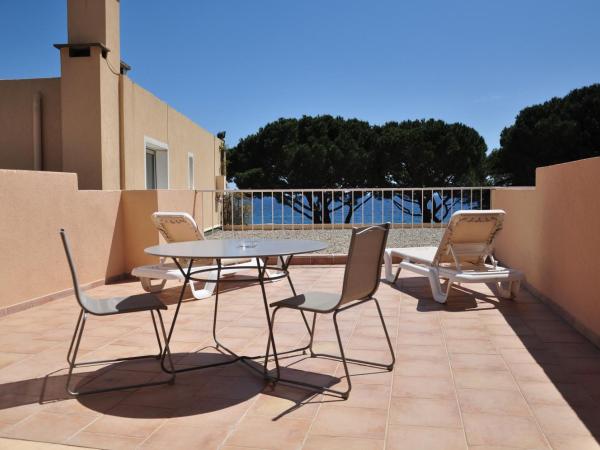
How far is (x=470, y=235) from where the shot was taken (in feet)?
16.6

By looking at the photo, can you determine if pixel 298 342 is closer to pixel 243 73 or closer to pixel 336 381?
pixel 336 381

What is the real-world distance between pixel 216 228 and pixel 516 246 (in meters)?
9.44

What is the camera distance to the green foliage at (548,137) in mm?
19672

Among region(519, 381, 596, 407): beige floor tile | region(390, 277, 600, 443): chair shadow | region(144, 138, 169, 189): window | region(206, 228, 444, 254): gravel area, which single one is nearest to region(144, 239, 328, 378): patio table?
region(519, 381, 596, 407): beige floor tile

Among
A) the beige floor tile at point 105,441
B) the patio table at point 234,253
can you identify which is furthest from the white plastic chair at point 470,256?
the beige floor tile at point 105,441

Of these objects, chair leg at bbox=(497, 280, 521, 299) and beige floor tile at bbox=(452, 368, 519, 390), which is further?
chair leg at bbox=(497, 280, 521, 299)

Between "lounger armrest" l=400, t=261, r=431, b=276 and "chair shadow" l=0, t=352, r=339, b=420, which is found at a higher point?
"lounger armrest" l=400, t=261, r=431, b=276

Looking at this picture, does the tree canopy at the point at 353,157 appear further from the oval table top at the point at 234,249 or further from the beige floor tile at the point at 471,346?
the oval table top at the point at 234,249

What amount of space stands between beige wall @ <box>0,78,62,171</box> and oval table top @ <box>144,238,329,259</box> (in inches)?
242

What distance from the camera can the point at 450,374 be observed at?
300cm

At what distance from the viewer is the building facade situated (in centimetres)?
785

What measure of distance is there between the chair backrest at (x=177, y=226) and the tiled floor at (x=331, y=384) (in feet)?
3.54

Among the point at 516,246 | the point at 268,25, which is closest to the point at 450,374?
the point at 516,246

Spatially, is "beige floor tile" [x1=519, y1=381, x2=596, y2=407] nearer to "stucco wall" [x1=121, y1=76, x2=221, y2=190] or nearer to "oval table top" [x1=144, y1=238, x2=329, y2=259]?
"oval table top" [x1=144, y1=238, x2=329, y2=259]
